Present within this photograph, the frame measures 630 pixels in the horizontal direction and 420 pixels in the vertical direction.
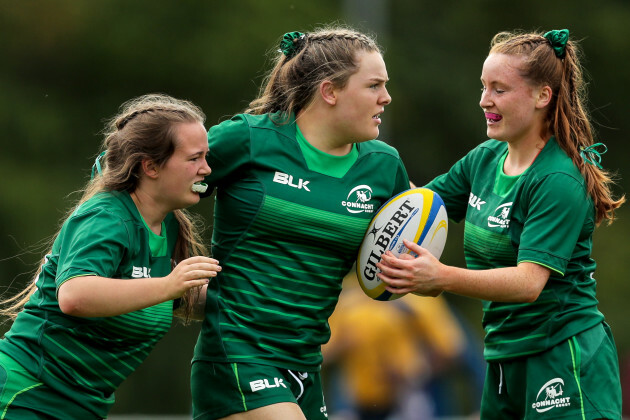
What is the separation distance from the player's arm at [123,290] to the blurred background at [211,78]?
969 centimetres

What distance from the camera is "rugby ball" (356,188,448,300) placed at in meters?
4.67

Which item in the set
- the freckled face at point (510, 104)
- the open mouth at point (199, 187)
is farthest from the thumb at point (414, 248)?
the open mouth at point (199, 187)

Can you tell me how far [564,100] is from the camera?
188 inches

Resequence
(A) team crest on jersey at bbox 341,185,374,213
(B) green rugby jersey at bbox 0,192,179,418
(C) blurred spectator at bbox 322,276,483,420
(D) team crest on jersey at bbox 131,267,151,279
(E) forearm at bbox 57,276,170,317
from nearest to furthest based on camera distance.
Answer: (E) forearm at bbox 57,276,170,317
(B) green rugby jersey at bbox 0,192,179,418
(D) team crest on jersey at bbox 131,267,151,279
(A) team crest on jersey at bbox 341,185,374,213
(C) blurred spectator at bbox 322,276,483,420

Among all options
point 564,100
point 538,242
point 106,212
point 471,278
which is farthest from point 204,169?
point 564,100

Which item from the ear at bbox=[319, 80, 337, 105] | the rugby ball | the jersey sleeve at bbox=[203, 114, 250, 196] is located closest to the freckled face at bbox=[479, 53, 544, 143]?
the rugby ball

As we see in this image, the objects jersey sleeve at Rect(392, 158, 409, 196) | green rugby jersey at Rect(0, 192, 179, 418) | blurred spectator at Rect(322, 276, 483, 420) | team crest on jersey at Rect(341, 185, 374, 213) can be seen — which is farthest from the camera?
blurred spectator at Rect(322, 276, 483, 420)

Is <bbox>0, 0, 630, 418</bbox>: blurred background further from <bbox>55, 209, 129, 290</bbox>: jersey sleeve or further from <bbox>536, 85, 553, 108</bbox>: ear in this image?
<bbox>55, 209, 129, 290</bbox>: jersey sleeve

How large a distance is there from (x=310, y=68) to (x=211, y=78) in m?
10.2

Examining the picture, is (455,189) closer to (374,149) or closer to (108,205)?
(374,149)

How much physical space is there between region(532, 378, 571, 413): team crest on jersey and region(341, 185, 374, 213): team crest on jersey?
0.99 metres

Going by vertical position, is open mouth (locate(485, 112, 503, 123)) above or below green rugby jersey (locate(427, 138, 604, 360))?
above

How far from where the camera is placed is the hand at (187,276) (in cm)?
419

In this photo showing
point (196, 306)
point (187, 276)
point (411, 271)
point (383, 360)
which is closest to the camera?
point (187, 276)
